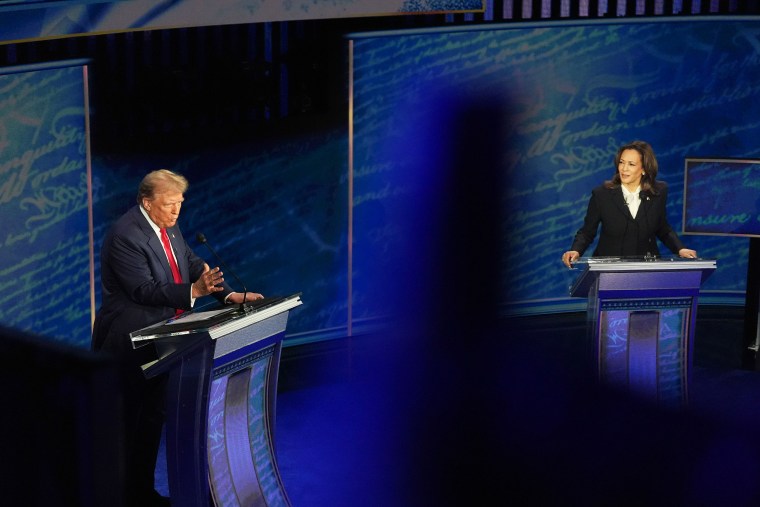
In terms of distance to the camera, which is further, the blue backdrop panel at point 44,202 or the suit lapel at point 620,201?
the suit lapel at point 620,201

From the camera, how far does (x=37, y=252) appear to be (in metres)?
5.14

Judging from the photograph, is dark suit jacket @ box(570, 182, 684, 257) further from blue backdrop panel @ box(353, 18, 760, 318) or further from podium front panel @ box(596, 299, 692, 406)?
blue backdrop panel @ box(353, 18, 760, 318)

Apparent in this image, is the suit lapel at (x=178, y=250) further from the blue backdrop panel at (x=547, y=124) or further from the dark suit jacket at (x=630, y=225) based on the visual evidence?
the blue backdrop panel at (x=547, y=124)

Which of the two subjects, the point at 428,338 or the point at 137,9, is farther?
the point at 428,338

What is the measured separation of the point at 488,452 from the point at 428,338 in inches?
74.3

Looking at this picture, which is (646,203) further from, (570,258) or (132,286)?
(132,286)

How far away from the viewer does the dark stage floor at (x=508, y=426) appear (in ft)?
14.8

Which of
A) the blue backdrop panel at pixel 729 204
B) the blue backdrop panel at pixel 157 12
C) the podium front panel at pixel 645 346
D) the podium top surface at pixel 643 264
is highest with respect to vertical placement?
the blue backdrop panel at pixel 157 12

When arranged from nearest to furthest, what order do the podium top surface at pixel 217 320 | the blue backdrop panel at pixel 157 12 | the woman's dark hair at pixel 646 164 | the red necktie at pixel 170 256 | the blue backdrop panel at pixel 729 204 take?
the podium top surface at pixel 217 320
the red necktie at pixel 170 256
the blue backdrop panel at pixel 157 12
the woman's dark hair at pixel 646 164
the blue backdrop panel at pixel 729 204

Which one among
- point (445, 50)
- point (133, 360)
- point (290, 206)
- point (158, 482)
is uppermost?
point (445, 50)

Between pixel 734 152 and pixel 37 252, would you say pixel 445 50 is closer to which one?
pixel 734 152

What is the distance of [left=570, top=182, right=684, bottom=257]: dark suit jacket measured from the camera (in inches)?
209

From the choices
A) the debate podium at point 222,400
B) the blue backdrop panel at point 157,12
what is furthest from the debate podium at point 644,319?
the blue backdrop panel at point 157,12

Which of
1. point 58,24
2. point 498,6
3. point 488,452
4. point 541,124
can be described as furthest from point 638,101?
point 58,24
